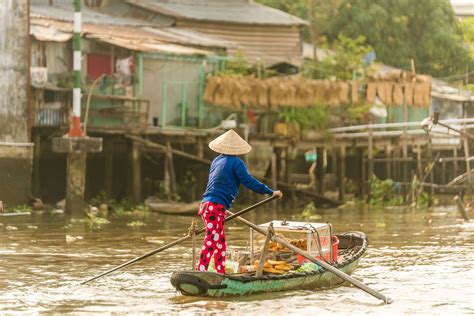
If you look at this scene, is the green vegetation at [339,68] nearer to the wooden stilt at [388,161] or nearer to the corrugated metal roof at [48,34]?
the wooden stilt at [388,161]

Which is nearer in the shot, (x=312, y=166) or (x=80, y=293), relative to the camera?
(x=80, y=293)

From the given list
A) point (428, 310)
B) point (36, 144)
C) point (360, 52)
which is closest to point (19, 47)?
point (36, 144)

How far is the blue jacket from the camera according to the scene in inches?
450

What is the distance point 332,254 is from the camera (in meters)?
12.6

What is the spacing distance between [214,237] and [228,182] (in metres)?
0.58

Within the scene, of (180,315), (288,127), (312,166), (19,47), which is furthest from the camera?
(312,166)

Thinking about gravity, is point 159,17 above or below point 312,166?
above

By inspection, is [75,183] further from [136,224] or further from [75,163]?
[136,224]

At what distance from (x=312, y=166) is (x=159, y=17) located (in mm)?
6763

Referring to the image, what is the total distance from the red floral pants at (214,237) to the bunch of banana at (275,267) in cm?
53

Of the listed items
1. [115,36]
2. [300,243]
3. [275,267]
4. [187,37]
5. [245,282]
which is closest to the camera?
[245,282]

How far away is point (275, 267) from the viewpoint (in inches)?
467

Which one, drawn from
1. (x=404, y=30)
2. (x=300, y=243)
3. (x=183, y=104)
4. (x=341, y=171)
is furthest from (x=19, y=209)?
(x=404, y=30)

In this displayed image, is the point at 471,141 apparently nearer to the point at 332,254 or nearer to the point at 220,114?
the point at 220,114
